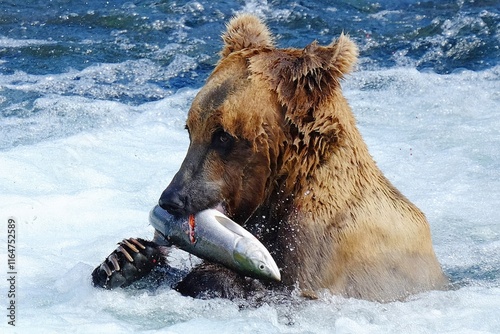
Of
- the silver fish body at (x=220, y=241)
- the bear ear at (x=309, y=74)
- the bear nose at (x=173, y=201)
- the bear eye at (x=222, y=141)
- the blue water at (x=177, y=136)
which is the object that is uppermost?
the bear ear at (x=309, y=74)

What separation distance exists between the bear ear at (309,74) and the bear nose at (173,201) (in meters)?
0.65

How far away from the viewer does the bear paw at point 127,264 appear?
15.2ft

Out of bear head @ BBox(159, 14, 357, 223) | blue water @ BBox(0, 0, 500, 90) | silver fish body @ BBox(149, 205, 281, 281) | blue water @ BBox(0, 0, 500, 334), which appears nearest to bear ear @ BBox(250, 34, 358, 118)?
bear head @ BBox(159, 14, 357, 223)

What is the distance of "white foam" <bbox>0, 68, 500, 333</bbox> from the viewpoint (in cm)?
470

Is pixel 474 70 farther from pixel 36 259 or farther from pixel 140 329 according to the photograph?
pixel 140 329

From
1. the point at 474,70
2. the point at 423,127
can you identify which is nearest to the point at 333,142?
the point at 423,127

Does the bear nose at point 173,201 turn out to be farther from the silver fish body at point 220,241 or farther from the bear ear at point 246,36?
the bear ear at point 246,36

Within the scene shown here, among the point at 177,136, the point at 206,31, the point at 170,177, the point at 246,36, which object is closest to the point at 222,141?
the point at 246,36

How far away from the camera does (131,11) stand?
12164mm

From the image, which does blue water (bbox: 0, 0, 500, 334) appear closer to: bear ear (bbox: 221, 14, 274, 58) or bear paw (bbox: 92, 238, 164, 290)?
bear paw (bbox: 92, 238, 164, 290)

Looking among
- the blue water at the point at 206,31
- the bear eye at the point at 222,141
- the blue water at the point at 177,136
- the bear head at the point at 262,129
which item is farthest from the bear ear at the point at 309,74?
the blue water at the point at 206,31

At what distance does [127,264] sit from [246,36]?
1.26m

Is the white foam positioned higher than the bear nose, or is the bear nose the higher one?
the bear nose

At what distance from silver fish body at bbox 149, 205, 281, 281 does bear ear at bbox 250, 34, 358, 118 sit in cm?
61
